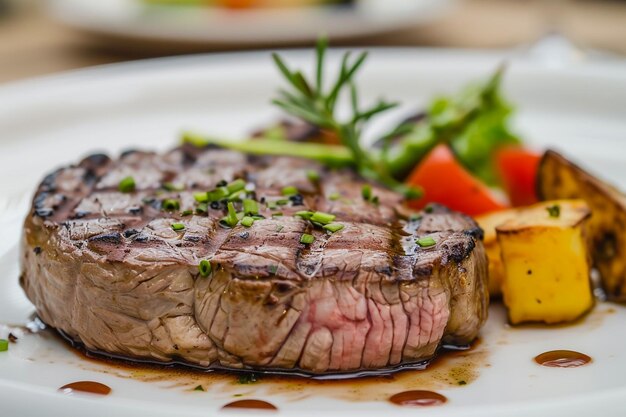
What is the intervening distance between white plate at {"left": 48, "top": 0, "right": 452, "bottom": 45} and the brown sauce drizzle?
4.57 meters

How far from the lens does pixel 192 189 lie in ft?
12.0

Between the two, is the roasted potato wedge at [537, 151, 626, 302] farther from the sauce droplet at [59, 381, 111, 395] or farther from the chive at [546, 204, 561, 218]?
the sauce droplet at [59, 381, 111, 395]

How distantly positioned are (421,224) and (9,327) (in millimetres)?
1638

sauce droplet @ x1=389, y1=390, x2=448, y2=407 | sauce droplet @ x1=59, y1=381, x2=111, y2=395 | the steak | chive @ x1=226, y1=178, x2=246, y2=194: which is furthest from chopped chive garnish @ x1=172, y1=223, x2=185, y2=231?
sauce droplet @ x1=389, y1=390, x2=448, y2=407

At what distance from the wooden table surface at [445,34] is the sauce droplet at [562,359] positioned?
4.73m

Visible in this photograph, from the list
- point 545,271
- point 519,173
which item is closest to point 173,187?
point 545,271

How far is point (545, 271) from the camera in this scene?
340 centimetres

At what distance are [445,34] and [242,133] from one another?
11.3ft

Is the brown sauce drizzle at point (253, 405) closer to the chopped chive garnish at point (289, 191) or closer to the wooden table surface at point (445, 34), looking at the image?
the chopped chive garnish at point (289, 191)

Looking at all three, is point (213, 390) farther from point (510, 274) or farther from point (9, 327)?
point (510, 274)

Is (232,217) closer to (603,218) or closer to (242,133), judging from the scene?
(603,218)

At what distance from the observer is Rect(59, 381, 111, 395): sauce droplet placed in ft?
9.60

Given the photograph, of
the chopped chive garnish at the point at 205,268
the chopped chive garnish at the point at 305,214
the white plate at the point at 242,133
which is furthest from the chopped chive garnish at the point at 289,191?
the white plate at the point at 242,133

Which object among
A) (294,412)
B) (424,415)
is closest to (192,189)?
(294,412)
